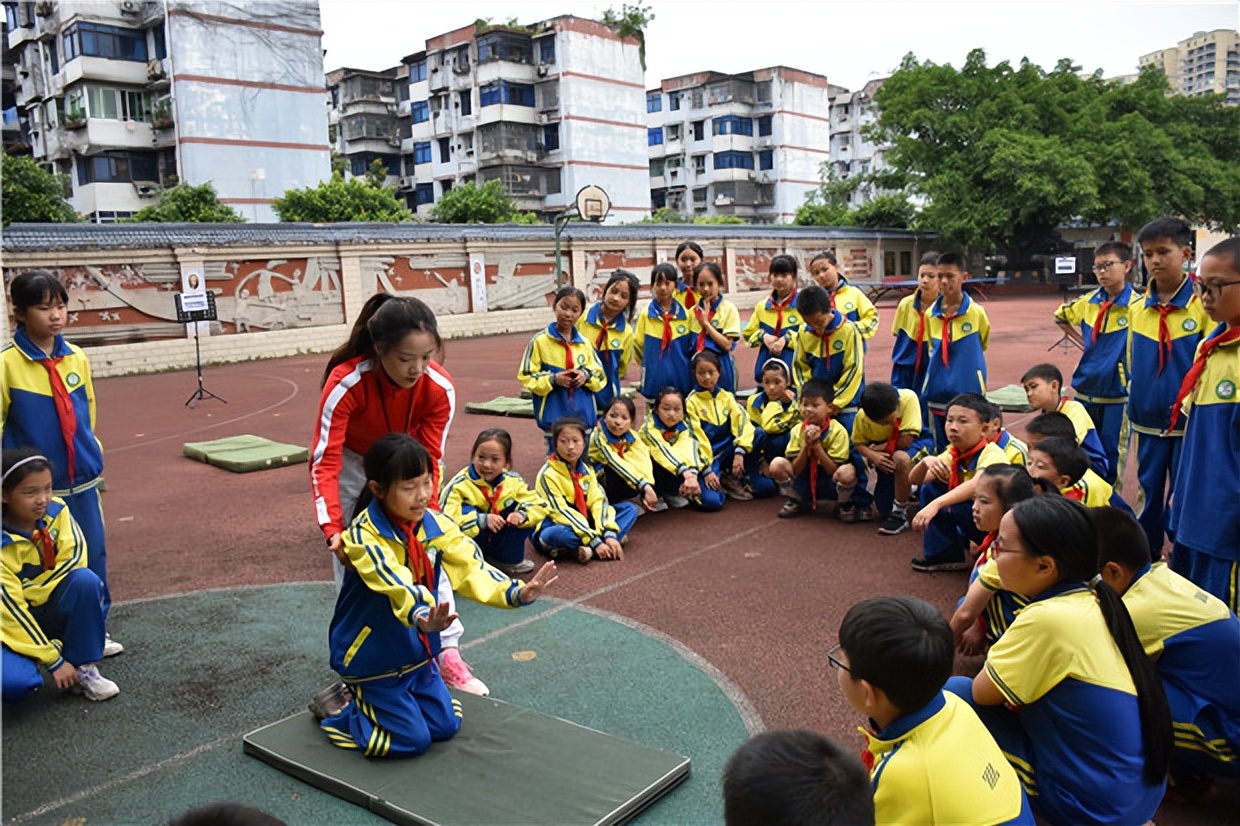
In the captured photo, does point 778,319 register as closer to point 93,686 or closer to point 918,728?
point 93,686

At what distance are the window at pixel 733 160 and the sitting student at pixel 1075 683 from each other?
155 feet

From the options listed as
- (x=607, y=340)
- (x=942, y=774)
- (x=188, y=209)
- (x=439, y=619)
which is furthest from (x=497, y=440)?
(x=188, y=209)

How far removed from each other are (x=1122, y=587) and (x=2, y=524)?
165 inches

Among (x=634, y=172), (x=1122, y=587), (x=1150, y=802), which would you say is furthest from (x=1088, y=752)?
(x=634, y=172)

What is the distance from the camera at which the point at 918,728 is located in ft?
7.14

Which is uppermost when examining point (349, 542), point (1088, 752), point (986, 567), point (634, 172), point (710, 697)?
point (634, 172)

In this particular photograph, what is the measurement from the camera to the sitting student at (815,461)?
6008 millimetres

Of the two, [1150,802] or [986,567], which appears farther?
[986,567]

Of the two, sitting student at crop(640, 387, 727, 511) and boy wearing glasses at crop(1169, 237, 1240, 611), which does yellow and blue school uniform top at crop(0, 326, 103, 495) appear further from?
boy wearing glasses at crop(1169, 237, 1240, 611)

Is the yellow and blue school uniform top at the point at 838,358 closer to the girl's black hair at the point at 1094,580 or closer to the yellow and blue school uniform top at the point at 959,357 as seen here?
the yellow and blue school uniform top at the point at 959,357

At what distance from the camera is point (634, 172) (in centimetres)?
4106

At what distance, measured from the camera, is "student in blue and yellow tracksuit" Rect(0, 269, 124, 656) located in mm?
4035

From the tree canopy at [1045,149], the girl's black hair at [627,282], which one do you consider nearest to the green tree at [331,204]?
the tree canopy at [1045,149]

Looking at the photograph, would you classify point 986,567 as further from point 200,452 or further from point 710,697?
point 200,452
